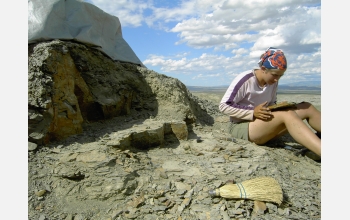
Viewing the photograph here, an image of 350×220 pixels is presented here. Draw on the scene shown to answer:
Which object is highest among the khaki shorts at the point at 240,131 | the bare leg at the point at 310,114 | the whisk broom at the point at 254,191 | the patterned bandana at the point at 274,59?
the patterned bandana at the point at 274,59

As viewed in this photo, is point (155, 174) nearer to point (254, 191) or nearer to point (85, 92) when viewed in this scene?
point (254, 191)

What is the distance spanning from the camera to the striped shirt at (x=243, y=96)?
346 centimetres

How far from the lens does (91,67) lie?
3822 millimetres

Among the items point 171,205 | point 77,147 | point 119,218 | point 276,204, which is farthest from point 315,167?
point 77,147

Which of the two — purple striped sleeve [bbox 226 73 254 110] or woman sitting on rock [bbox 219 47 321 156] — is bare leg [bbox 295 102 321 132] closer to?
woman sitting on rock [bbox 219 47 321 156]

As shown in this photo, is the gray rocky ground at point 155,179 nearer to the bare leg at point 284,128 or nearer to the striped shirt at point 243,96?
the bare leg at point 284,128

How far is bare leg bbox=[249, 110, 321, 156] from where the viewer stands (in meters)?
2.88

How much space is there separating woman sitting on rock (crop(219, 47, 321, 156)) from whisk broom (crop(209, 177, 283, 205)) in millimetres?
825

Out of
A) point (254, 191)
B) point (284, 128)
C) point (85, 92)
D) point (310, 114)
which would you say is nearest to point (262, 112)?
point (284, 128)

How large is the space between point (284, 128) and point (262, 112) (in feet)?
0.98

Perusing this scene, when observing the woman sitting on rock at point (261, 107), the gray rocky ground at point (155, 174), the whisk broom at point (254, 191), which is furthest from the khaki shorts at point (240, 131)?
the whisk broom at point (254, 191)

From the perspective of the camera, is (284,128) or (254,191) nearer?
(254,191)

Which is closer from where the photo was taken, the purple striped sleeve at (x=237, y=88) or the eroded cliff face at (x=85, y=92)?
the eroded cliff face at (x=85, y=92)

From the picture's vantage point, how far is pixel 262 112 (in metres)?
3.32
